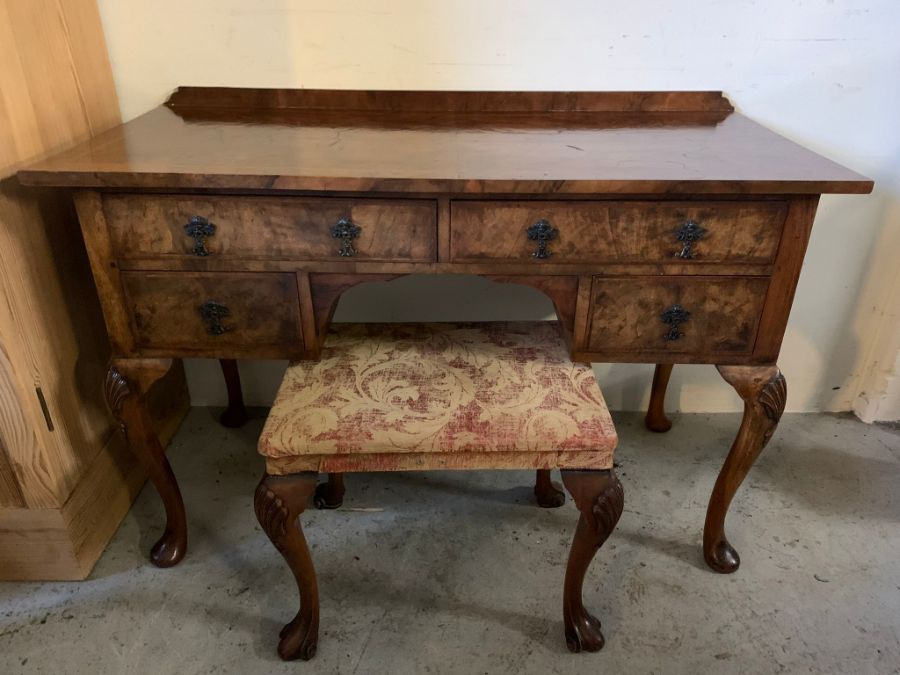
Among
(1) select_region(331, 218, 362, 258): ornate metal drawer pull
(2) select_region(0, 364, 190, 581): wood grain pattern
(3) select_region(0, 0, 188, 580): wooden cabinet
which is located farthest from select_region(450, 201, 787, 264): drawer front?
(2) select_region(0, 364, 190, 581): wood grain pattern

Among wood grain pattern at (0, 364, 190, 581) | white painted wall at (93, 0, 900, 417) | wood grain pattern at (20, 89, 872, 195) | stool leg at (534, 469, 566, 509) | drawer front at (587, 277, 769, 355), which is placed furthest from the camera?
stool leg at (534, 469, 566, 509)

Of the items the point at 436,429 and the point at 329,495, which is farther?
the point at 329,495

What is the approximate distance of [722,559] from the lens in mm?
1400

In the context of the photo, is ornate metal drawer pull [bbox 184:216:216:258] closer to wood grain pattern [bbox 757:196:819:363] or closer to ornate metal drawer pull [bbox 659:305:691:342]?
ornate metal drawer pull [bbox 659:305:691:342]

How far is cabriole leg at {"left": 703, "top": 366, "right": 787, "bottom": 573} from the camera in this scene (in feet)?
3.83

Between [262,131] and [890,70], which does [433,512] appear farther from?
[890,70]

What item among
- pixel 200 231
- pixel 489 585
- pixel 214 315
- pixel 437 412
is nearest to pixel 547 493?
pixel 489 585

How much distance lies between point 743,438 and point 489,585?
1.95 ft

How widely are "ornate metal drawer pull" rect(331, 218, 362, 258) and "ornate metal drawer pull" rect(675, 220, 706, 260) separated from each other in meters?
0.51

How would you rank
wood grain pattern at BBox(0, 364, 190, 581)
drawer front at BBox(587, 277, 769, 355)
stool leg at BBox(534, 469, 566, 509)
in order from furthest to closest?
1. stool leg at BBox(534, 469, 566, 509)
2. wood grain pattern at BBox(0, 364, 190, 581)
3. drawer front at BBox(587, 277, 769, 355)

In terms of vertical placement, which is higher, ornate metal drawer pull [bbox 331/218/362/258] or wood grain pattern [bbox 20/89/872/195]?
wood grain pattern [bbox 20/89/872/195]

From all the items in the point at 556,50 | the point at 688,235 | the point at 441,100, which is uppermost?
the point at 556,50

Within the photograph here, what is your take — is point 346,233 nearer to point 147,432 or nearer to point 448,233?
point 448,233

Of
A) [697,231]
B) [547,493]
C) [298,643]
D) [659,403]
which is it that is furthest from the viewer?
[659,403]
